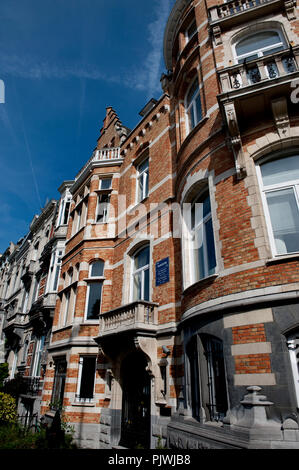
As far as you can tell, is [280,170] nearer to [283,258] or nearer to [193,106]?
[283,258]

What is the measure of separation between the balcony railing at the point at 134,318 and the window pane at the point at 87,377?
2.28 m

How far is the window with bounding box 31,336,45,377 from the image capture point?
17458 millimetres

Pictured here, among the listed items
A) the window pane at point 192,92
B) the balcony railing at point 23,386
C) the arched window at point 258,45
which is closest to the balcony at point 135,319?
the window pane at point 192,92

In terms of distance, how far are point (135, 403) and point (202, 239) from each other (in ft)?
19.5

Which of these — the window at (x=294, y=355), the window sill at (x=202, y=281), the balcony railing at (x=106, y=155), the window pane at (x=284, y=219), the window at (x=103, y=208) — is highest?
the balcony railing at (x=106, y=155)

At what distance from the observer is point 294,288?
5.29m

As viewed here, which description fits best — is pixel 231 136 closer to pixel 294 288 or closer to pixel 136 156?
pixel 294 288

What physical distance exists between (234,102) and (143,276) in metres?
6.83

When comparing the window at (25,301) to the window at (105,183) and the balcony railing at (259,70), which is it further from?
the balcony railing at (259,70)

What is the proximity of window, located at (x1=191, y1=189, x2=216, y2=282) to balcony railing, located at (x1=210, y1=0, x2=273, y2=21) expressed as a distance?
231 inches

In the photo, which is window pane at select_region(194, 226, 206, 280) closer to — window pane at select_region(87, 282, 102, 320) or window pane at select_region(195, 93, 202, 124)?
window pane at select_region(195, 93, 202, 124)

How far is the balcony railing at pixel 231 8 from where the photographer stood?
360 inches

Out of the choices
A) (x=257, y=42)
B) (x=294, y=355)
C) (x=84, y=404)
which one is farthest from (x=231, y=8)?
(x=84, y=404)
